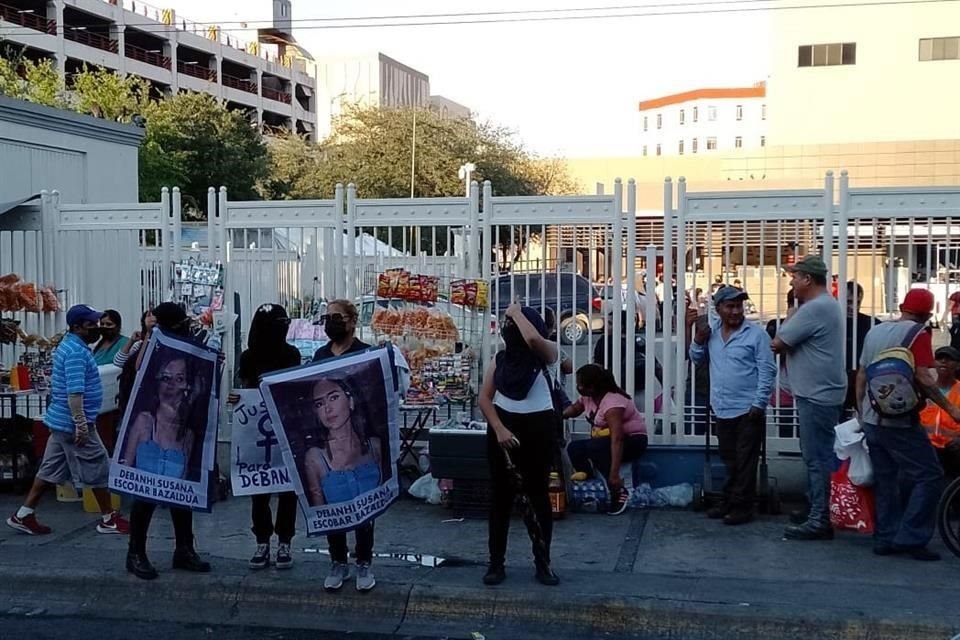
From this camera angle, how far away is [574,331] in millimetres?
A: 8492

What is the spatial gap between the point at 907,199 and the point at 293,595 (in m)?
5.17

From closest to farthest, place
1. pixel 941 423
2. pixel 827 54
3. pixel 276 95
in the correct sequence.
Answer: pixel 941 423 → pixel 827 54 → pixel 276 95

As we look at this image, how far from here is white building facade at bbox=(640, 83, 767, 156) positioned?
98.9 metres

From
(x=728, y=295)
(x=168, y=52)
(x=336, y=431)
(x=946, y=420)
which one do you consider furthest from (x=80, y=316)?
(x=168, y=52)

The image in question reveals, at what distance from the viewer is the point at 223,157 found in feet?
120

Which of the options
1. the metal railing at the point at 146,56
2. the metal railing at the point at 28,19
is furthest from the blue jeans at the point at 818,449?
the metal railing at the point at 146,56

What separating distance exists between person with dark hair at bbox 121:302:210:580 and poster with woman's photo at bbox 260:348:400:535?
0.71 m

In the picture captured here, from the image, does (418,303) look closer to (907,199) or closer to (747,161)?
(907,199)

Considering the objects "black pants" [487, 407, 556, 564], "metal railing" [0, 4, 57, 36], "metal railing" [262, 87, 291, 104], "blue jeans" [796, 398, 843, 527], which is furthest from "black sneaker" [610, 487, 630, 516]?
"metal railing" [262, 87, 291, 104]

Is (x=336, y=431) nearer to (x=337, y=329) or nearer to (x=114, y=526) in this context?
(x=337, y=329)

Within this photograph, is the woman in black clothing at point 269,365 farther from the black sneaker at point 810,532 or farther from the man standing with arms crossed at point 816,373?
the black sneaker at point 810,532

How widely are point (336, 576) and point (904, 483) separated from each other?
364 centimetres

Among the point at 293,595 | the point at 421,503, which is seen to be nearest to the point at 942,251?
the point at 421,503

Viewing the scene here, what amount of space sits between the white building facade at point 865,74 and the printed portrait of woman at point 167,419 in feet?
119
